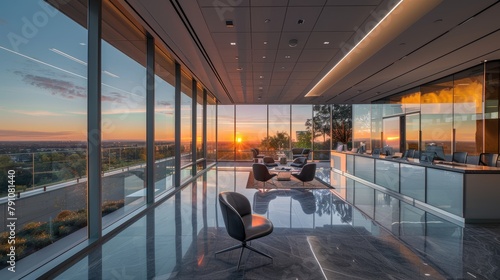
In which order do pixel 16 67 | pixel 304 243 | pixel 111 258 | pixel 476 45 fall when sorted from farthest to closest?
pixel 476 45
pixel 304 243
pixel 111 258
pixel 16 67

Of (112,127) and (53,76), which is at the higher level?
(53,76)

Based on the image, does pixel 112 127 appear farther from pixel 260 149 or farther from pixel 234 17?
pixel 260 149

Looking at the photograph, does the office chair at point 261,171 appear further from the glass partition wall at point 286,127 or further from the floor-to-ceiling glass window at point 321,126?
the floor-to-ceiling glass window at point 321,126

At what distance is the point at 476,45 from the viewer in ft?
17.3

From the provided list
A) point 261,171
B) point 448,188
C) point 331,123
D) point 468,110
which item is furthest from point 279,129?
point 448,188

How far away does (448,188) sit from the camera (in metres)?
4.79

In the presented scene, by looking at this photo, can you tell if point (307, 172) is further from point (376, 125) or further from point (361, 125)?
point (361, 125)

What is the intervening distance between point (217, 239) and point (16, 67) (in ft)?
10.5

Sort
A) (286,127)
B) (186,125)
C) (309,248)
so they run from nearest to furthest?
(309,248) < (186,125) < (286,127)

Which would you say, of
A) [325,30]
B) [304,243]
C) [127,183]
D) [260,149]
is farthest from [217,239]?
[260,149]

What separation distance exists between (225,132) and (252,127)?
1709mm

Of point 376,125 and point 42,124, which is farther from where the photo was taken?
point 376,125

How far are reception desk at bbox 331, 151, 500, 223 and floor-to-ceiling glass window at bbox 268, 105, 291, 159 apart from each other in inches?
318

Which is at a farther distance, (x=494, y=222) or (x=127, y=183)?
(x=127, y=183)
